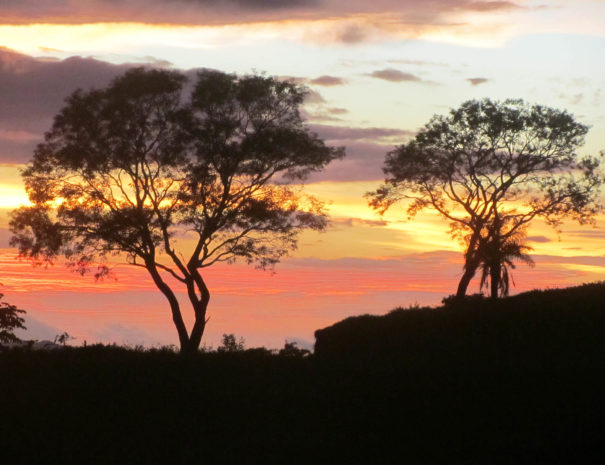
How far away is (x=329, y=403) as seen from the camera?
2052cm

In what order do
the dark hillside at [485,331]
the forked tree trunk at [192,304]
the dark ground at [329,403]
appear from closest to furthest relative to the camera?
the dark ground at [329,403] → the dark hillside at [485,331] → the forked tree trunk at [192,304]

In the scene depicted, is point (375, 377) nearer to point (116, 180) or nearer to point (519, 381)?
point (519, 381)

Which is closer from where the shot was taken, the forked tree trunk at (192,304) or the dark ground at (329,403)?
the dark ground at (329,403)

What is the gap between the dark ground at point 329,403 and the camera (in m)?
17.9

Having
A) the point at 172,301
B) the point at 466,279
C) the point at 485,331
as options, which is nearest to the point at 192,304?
the point at 172,301

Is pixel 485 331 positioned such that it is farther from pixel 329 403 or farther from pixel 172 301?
pixel 172 301

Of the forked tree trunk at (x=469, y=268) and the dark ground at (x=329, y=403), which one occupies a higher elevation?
the forked tree trunk at (x=469, y=268)

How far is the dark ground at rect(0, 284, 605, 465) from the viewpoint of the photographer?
58.7 feet

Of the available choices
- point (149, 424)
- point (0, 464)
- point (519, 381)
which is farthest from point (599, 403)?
point (0, 464)

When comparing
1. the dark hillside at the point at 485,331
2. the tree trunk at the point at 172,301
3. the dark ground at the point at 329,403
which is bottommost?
the dark ground at the point at 329,403

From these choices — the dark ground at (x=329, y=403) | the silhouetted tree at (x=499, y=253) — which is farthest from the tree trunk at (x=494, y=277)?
the dark ground at (x=329, y=403)

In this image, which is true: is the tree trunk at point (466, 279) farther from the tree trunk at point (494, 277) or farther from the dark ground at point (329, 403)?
the dark ground at point (329, 403)

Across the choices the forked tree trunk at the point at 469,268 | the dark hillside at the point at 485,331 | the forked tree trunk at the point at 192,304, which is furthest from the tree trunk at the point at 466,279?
the dark hillside at the point at 485,331

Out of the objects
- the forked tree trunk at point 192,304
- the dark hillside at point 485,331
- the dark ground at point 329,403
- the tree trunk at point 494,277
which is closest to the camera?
the dark ground at point 329,403
